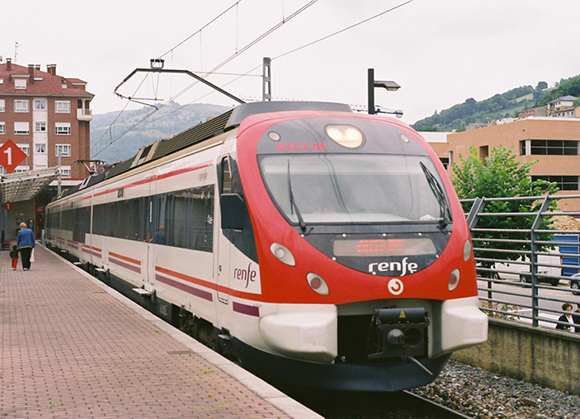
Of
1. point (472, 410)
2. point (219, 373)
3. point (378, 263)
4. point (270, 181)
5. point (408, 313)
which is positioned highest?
point (270, 181)

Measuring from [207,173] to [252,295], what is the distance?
2.35 metres

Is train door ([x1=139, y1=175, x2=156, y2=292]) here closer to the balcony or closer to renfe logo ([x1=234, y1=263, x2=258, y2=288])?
renfe logo ([x1=234, y1=263, x2=258, y2=288])

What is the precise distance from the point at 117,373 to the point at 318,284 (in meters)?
2.30

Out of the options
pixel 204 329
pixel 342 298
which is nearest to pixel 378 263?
pixel 342 298

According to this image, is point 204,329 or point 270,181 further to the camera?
point 204,329

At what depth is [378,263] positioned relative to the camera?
7.40 meters

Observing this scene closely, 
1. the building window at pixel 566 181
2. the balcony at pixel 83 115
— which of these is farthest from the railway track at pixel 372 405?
the balcony at pixel 83 115

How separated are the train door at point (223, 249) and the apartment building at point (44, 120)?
81750 mm

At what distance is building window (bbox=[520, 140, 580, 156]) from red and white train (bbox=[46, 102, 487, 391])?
55.7 meters

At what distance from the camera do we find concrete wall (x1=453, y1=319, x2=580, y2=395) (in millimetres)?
8953

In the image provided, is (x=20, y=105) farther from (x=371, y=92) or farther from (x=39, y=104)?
(x=371, y=92)

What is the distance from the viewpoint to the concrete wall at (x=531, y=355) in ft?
29.4

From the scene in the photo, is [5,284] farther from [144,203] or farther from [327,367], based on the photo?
[327,367]

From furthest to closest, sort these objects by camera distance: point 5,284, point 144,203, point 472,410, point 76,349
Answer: point 5,284 < point 144,203 < point 76,349 < point 472,410
